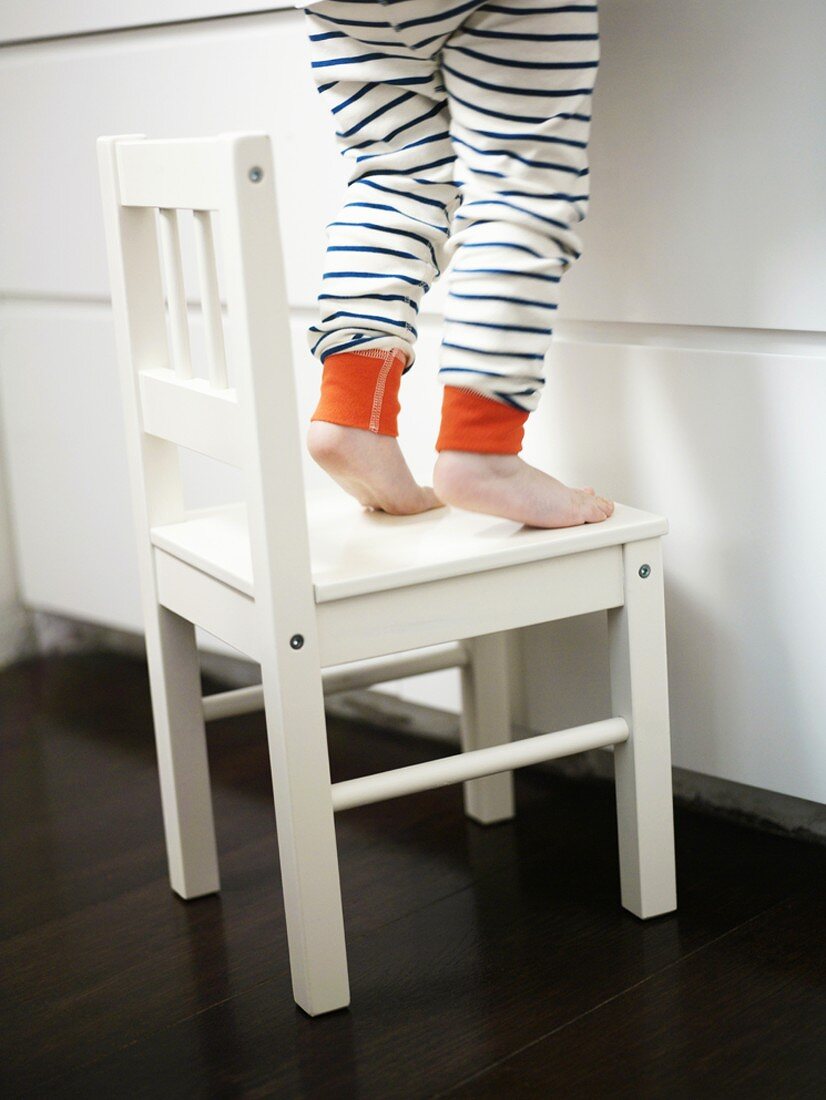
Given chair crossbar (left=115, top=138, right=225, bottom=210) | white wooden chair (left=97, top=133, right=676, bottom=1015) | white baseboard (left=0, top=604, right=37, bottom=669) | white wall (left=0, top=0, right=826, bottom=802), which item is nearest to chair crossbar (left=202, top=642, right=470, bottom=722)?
white wooden chair (left=97, top=133, right=676, bottom=1015)

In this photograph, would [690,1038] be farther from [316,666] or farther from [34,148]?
[34,148]

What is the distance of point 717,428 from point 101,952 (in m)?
0.65

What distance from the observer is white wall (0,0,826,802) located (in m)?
0.98

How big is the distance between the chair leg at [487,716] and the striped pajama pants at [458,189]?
272mm

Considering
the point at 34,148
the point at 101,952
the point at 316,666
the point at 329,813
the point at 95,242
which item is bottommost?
the point at 101,952

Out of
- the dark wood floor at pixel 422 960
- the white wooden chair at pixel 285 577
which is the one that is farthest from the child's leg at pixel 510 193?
the dark wood floor at pixel 422 960

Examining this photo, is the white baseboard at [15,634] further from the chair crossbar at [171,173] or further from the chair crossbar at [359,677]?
the chair crossbar at [171,173]

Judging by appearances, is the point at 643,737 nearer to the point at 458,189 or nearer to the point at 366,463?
the point at 366,463

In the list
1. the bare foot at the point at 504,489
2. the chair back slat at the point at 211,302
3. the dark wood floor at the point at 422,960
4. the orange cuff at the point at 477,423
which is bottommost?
the dark wood floor at the point at 422,960

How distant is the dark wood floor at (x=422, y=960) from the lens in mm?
853

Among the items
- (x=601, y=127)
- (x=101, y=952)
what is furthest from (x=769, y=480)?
(x=101, y=952)

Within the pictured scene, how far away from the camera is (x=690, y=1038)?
34.0 inches

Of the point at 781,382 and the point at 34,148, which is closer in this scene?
the point at 781,382

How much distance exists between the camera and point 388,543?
954 mm
